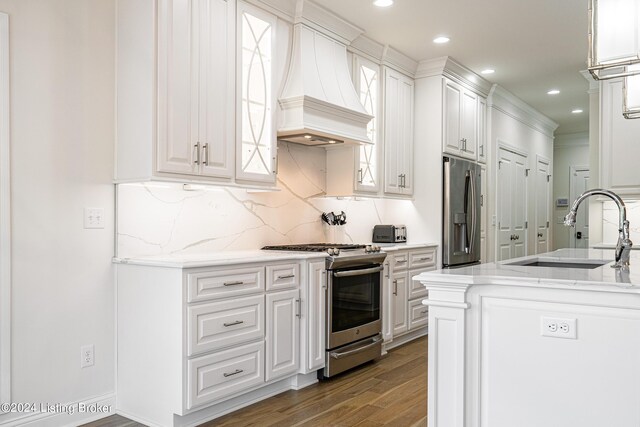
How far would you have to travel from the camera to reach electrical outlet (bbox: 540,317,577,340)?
188 cm

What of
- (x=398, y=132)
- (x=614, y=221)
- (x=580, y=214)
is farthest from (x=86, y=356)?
(x=580, y=214)

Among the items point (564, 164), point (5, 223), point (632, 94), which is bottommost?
point (5, 223)

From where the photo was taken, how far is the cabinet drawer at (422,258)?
481cm

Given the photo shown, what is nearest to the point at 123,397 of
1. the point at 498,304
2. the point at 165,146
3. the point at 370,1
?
the point at 165,146

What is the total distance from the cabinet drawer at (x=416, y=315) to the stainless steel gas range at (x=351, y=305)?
2.37 ft

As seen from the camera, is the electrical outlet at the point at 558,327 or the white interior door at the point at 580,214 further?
the white interior door at the point at 580,214

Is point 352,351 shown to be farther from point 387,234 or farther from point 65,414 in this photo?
point 65,414

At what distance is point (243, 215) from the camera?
382cm

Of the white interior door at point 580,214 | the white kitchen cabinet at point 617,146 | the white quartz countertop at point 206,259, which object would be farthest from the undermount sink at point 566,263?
the white interior door at point 580,214

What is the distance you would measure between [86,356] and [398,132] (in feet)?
11.4

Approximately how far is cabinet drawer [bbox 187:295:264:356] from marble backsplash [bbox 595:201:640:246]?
13.6ft

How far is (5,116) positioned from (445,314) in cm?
230

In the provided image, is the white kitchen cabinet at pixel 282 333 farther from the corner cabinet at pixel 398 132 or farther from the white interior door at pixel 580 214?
the white interior door at pixel 580 214

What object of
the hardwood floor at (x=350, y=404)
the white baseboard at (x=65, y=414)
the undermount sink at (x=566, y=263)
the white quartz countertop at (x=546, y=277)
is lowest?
the hardwood floor at (x=350, y=404)
